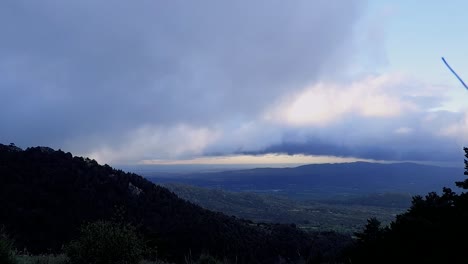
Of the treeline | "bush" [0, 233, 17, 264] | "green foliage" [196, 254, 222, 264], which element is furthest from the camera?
"green foliage" [196, 254, 222, 264]

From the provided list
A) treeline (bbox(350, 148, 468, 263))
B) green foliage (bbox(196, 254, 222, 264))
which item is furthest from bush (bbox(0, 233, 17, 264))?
A: treeline (bbox(350, 148, 468, 263))

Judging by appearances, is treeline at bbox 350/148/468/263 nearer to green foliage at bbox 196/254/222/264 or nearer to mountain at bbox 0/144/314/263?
green foliage at bbox 196/254/222/264

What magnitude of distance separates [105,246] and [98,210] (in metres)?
50.8

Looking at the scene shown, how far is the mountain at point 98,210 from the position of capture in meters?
49.3

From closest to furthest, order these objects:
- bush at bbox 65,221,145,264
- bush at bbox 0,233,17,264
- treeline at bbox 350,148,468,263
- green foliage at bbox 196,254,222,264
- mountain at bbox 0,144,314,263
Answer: treeline at bbox 350,148,468,263 < bush at bbox 0,233,17,264 < bush at bbox 65,221,145,264 < green foliage at bbox 196,254,222,264 < mountain at bbox 0,144,314,263

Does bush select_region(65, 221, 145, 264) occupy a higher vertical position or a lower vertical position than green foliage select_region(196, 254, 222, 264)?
higher

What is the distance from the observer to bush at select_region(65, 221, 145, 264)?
10.7 meters

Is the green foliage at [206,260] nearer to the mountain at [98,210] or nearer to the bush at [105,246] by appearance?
the bush at [105,246]

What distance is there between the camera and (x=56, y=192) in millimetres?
62156

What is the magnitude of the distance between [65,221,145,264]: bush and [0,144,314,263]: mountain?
33.8 m

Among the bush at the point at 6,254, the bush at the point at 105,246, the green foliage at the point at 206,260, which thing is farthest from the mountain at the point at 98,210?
the bush at the point at 6,254

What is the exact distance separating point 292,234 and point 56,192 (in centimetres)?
3288

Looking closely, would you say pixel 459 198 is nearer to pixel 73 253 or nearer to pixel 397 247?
pixel 397 247

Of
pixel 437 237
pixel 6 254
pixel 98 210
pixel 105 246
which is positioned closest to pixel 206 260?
pixel 105 246
